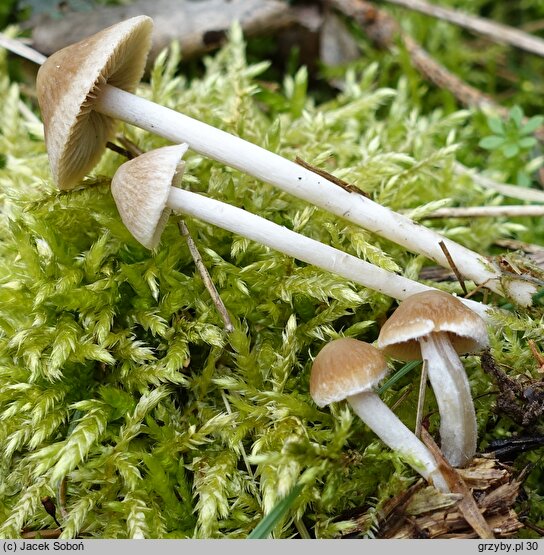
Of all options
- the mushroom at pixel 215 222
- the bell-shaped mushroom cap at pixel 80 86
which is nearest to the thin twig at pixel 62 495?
the mushroom at pixel 215 222

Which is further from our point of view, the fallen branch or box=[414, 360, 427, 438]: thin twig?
the fallen branch

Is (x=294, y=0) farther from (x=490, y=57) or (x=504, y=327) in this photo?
(x=504, y=327)

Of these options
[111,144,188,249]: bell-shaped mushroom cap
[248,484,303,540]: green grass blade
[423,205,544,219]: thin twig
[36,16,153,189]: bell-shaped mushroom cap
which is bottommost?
[423,205,544,219]: thin twig

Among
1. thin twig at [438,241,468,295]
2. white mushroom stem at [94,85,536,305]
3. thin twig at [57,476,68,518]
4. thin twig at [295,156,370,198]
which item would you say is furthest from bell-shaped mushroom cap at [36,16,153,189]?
thin twig at [438,241,468,295]

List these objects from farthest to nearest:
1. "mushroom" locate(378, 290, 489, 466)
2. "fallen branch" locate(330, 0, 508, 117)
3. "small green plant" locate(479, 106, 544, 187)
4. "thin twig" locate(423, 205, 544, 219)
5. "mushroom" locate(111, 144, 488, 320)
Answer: "fallen branch" locate(330, 0, 508, 117) < "small green plant" locate(479, 106, 544, 187) < "thin twig" locate(423, 205, 544, 219) < "mushroom" locate(111, 144, 488, 320) < "mushroom" locate(378, 290, 489, 466)

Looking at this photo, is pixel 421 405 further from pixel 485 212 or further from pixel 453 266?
pixel 485 212

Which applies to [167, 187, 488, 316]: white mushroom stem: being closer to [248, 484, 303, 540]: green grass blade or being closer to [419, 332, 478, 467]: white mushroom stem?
[419, 332, 478, 467]: white mushroom stem

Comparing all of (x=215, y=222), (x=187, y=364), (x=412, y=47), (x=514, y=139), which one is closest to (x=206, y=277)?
(x=215, y=222)
